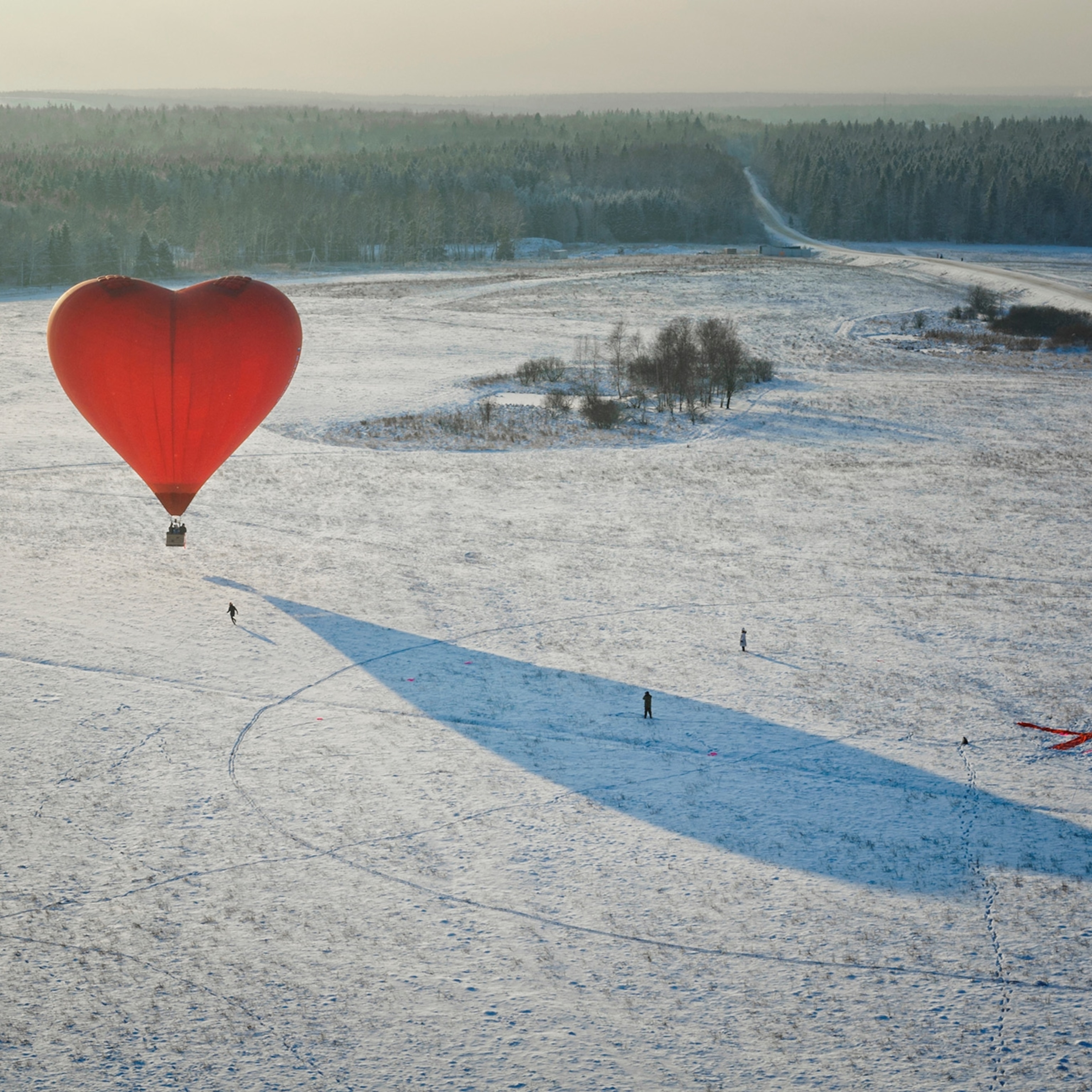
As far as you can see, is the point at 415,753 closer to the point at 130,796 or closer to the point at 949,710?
the point at 130,796

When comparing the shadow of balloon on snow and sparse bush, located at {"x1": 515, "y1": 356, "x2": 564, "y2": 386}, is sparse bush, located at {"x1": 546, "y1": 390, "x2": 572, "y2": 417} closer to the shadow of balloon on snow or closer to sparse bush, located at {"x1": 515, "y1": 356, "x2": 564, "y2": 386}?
sparse bush, located at {"x1": 515, "y1": 356, "x2": 564, "y2": 386}

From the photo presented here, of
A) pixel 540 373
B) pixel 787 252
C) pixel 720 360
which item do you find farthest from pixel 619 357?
pixel 787 252

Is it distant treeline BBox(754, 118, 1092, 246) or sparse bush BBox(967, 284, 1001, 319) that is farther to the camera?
distant treeline BBox(754, 118, 1092, 246)

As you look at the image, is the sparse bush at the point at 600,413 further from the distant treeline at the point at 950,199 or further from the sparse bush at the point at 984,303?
the distant treeline at the point at 950,199

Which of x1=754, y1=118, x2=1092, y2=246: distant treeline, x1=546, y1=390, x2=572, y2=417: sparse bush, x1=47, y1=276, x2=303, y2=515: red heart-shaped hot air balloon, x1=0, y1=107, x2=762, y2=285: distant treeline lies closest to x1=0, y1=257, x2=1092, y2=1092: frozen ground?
x1=47, y1=276, x2=303, y2=515: red heart-shaped hot air balloon

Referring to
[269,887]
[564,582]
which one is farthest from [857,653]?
[269,887]
